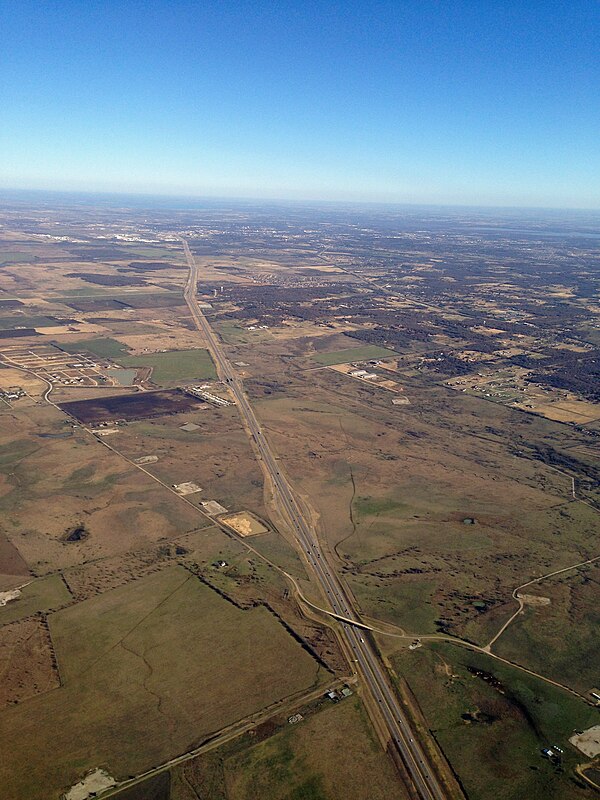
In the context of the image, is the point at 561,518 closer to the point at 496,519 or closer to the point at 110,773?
the point at 496,519

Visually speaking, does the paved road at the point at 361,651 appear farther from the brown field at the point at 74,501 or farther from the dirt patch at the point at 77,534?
the dirt patch at the point at 77,534

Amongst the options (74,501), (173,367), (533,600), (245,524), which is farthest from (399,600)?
(173,367)

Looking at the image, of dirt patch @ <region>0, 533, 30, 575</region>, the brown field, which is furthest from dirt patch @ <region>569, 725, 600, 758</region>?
dirt patch @ <region>0, 533, 30, 575</region>

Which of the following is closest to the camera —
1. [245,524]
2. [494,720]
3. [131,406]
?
[494,720]

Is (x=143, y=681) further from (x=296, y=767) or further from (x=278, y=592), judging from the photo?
(x=278, y=592)

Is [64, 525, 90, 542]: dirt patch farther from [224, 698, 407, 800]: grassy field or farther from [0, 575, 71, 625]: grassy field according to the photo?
[224, 698, 407, 800]: grassy field

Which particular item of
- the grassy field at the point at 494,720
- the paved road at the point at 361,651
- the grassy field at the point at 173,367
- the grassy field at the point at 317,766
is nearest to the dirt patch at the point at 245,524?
the paved road at the point at 361,651
